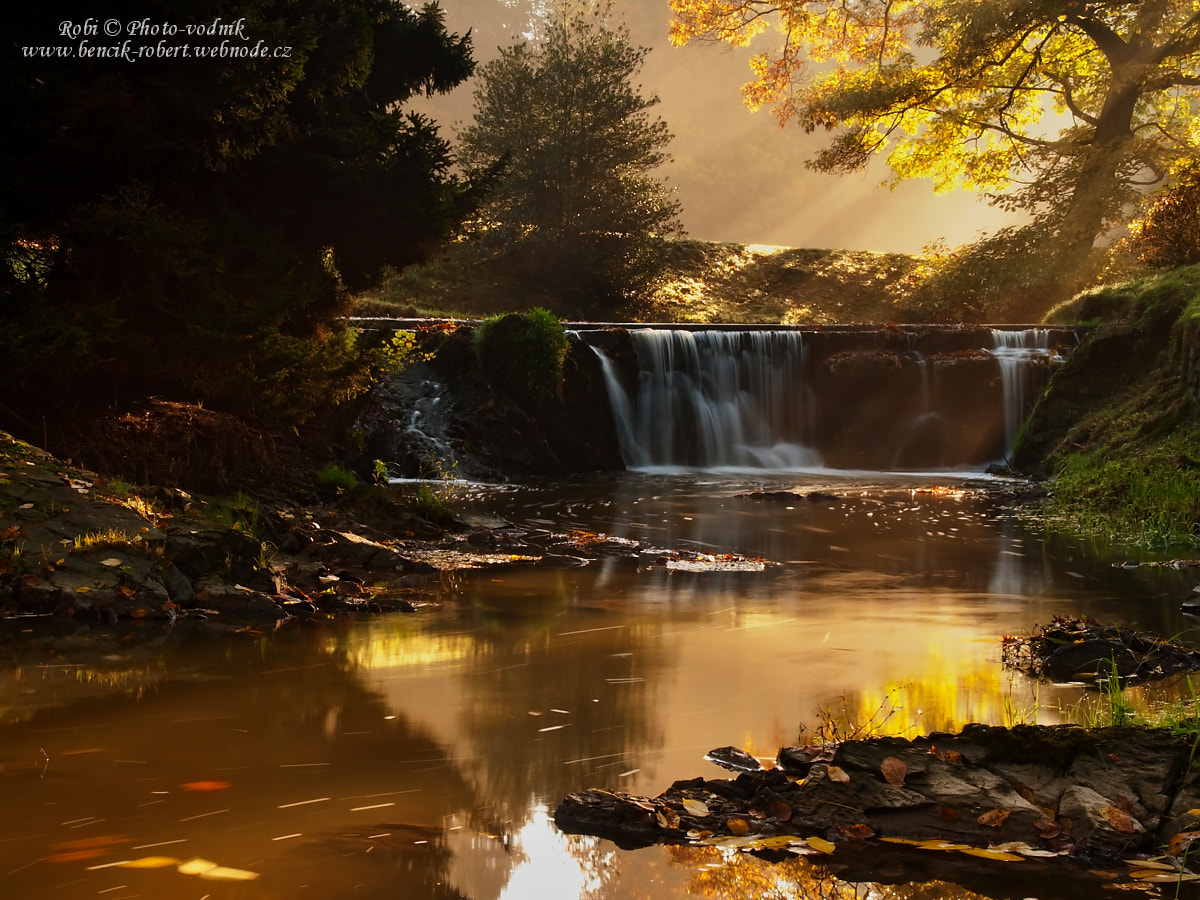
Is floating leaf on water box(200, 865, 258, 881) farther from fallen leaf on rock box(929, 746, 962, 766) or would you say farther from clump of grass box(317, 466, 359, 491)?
clump of grass box(317, 466, 359, 491)

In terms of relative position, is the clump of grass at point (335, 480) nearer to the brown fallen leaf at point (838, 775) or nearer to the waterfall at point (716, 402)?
the brown fallen leaf at point (838, 775)

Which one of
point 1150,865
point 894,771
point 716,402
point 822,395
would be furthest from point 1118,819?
point 822,395

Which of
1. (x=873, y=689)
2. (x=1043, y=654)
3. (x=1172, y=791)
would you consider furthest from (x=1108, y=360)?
(x=1172, y=791)

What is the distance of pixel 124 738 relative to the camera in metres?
4.29

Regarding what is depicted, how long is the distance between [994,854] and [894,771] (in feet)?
1.31

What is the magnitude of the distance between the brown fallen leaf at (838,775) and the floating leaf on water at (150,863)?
2084mm

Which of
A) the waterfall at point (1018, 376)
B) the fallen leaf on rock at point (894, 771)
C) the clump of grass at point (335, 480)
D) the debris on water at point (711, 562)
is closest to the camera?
the fallen leaf on rock at point (894, 771)

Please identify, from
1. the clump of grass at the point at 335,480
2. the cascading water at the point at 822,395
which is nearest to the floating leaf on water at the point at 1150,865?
the clump of grass at the point at 335,480

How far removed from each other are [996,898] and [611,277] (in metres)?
30.4

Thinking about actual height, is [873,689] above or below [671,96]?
below

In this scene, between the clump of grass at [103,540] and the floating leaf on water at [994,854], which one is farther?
the clump of grass at [103,540]

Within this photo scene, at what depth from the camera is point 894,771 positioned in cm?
344

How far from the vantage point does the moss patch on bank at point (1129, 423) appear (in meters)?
11.3

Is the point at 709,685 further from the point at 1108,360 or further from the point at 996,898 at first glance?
the point at 1108,360
